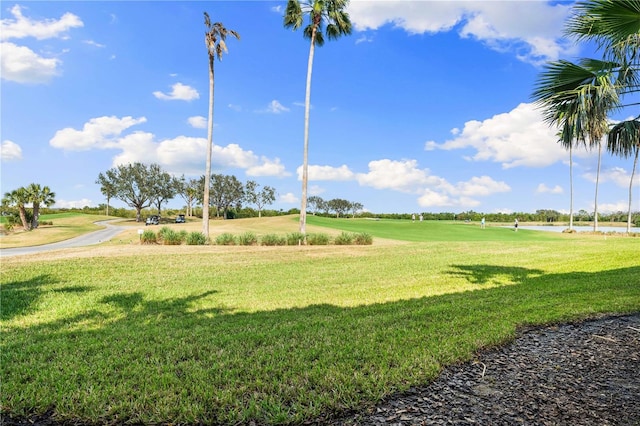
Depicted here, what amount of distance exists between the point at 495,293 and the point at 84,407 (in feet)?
22.5

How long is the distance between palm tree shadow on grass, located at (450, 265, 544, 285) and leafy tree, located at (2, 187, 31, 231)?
37.0 meters

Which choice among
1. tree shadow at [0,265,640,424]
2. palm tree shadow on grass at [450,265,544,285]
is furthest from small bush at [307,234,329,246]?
tree shadow at [0,265,640,424]

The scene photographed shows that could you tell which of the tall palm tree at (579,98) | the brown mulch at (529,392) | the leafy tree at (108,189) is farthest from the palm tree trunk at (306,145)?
the leafy tree at (108,189)

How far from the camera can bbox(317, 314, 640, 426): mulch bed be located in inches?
102

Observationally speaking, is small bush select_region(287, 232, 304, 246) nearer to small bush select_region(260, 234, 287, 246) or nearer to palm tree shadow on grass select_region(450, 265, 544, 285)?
small bush select_region(260, 234, 287, 246)

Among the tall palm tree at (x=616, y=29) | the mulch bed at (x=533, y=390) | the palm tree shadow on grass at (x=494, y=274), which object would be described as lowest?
the palm tree shadow on grass at (x=494, y=274)

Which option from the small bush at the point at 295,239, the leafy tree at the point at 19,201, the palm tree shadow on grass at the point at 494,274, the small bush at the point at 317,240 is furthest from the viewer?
the leafy tree at the point at 19,201

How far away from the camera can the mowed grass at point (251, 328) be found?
2916 millimetres

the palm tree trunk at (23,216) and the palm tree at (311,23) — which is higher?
the palm tree at (311,23)

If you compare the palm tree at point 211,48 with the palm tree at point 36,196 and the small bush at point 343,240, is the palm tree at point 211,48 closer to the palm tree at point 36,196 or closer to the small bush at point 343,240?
the small bush at point 343,240

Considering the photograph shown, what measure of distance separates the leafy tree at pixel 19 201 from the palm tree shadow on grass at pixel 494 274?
37.0 metres

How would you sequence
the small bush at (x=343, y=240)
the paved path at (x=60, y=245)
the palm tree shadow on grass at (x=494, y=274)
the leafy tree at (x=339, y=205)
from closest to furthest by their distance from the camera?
the palm tree shadow on grass at (x=494, y=274), the paved path at (x=60, y=245), the small bush at (x=343, y=240), the leafy tree at (x=339, y=205)

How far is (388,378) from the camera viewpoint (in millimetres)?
3137

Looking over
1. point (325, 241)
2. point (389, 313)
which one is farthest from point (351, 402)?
point (325, 241)
